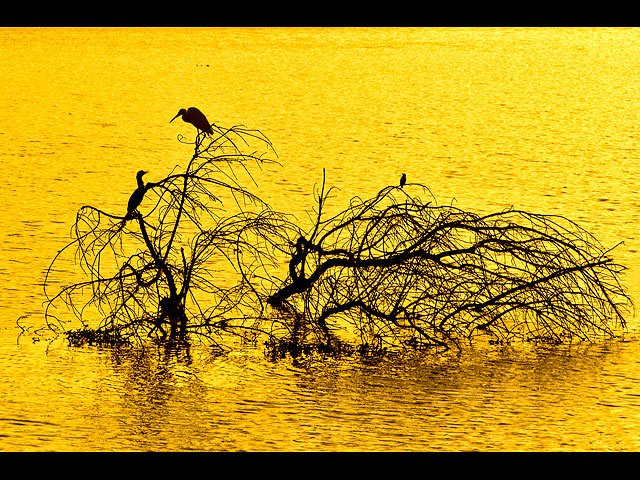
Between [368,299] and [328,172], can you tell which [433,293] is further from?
[328,172]

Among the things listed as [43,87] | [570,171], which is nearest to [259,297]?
[570,171]

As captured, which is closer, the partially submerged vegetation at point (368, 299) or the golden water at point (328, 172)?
the golden water at point (328, 172)

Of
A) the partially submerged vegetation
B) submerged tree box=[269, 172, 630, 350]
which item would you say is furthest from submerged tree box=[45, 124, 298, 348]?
submerged tree box=[269, 172, 630, 350]

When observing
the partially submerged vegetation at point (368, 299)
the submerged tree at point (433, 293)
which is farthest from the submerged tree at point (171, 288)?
the submerged tree at point (433, 293)

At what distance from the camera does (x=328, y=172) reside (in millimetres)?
3707

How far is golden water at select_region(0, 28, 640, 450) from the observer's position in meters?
1.80

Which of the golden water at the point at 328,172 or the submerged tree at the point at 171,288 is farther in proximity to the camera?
the submerged tree at the point at 171,288

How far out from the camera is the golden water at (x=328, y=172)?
1804 millimetres

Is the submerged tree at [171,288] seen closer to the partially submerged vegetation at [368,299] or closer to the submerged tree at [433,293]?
the partially submerged vegetation at [368,299]

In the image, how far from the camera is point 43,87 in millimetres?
5555

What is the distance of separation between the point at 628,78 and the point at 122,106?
2.37 m

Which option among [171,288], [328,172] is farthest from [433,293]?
[328,172]

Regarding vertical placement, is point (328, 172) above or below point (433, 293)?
above

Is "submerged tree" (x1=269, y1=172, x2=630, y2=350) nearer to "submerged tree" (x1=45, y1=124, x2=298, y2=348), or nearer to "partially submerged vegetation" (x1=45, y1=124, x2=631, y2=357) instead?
"partially submerged vegetation" (x1=45, y1=124, x2=631, y2=357)
